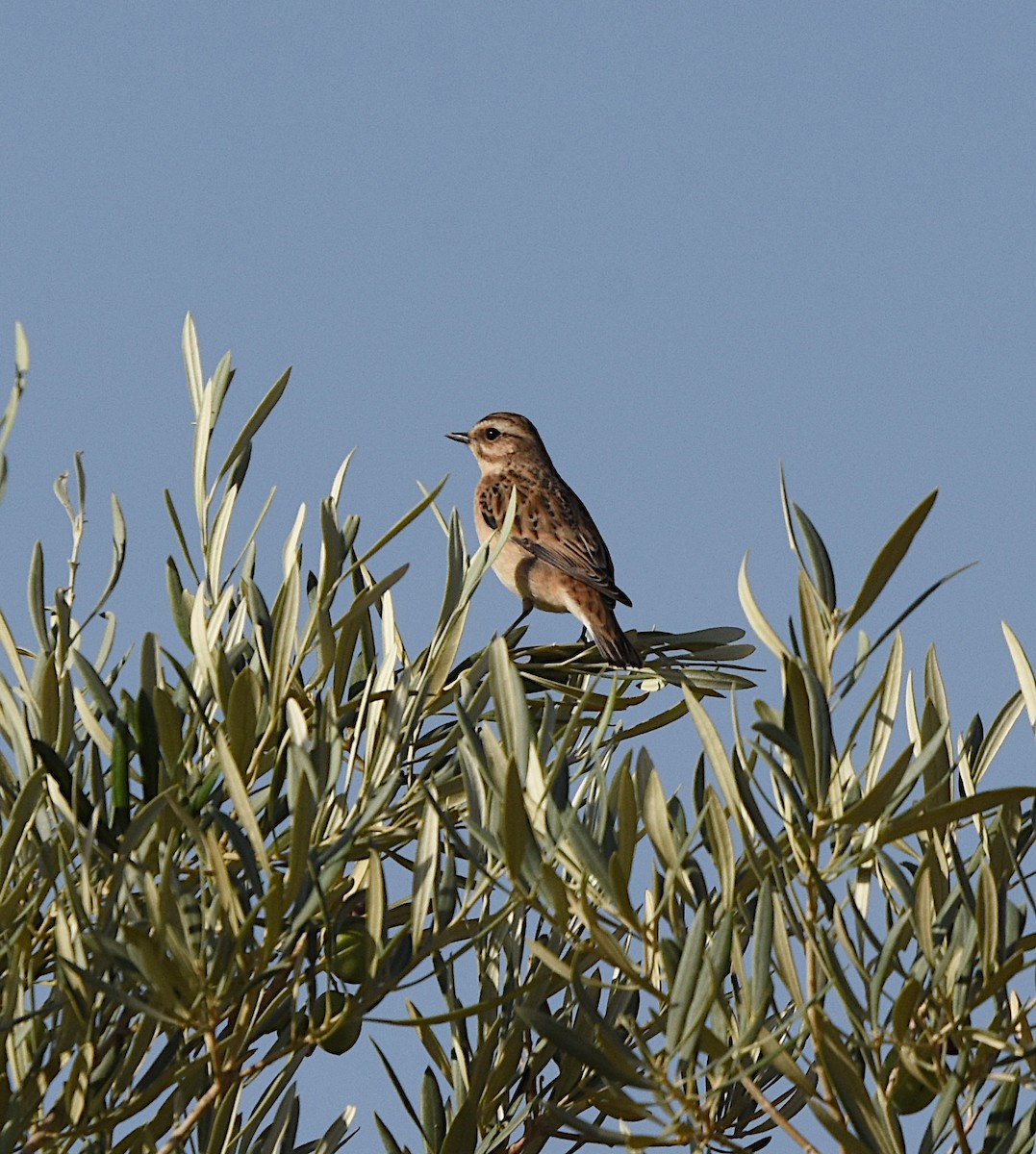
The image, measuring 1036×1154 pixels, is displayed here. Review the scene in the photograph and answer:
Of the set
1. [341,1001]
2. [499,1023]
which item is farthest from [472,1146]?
[341,1001]

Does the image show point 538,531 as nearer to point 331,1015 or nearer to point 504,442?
point 504,442

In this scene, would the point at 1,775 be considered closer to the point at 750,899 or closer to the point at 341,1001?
the point at 341,1001

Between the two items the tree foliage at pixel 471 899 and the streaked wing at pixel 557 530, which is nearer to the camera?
the tree foliage at pixel 471 899

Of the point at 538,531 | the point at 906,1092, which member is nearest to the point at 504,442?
the point at 538,531

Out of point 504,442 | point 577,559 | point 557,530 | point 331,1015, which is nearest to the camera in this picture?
point 331,1015

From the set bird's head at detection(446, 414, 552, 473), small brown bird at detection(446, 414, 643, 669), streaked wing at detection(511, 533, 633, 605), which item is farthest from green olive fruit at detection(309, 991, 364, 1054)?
bird's head at detection(446, 414, 552, 473)

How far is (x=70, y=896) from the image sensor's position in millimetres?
1944

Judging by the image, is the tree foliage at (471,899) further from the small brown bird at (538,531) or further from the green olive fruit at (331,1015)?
the small brown bird at (538,531)

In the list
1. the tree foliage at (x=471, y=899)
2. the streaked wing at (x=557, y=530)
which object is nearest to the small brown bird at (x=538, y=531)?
the streaked wing at (x=557, y=530)

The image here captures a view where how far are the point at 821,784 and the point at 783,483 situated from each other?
0.38 meters

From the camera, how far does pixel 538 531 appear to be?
8352 mm

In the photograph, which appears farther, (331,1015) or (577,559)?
(577,559)

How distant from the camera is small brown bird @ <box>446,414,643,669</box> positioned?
7660 millimetres

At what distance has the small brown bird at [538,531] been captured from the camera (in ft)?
25.1
